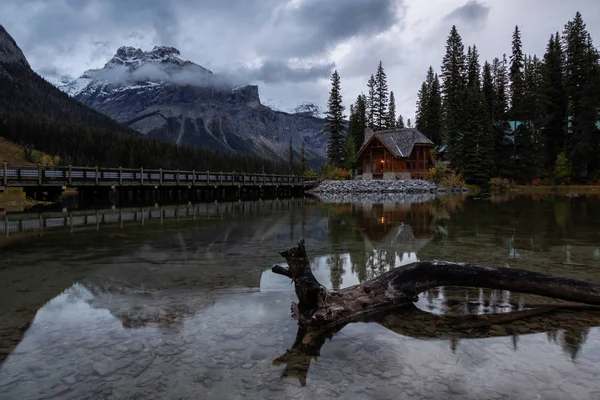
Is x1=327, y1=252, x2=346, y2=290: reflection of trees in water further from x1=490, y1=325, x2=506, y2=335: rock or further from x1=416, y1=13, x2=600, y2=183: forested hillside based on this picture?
x1=416, y1=13, x2=600, y2=183: forested hillside

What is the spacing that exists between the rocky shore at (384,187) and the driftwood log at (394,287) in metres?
49.2

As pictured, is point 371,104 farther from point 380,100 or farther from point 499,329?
point 499,329

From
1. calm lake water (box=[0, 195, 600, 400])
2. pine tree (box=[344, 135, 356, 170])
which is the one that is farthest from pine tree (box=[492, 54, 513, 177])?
calm lake water (box=[0, 195, 600, 400])

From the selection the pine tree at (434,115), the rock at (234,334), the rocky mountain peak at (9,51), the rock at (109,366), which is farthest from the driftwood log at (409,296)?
the rocky mountain peak at (9,51)

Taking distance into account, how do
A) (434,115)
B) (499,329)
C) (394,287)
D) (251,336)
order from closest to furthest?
1. (251,336)
2. (499,329)
3. (394,287)
4. (434,115)

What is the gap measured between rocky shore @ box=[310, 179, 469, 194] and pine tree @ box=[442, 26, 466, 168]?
6607 mm

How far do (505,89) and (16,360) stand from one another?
79376 mm

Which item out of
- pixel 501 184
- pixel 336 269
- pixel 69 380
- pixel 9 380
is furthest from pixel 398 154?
pixel 9 380

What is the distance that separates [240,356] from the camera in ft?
15.4

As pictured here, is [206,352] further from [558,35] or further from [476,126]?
[558,35]

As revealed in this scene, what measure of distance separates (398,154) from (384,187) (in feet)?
18.4

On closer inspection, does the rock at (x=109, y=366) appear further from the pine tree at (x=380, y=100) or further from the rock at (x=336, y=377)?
the pine tree at (x=380, y=100)

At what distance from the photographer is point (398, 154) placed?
57188 millimetres

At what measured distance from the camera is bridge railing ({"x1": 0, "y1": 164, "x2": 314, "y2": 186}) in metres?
27.5
